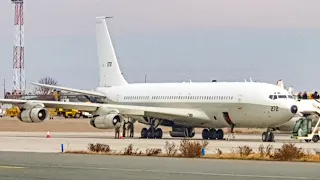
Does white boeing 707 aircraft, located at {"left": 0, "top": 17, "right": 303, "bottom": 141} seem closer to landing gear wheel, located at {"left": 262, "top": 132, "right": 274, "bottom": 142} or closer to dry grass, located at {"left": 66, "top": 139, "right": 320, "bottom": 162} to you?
landing gear wheel, located at {"left": 262, "top": 132, "right": 274, "bottom": 142}

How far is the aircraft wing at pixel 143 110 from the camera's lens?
171ft

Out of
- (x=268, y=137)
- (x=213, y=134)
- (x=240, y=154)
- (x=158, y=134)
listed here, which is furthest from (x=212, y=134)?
(x=240, y=154)

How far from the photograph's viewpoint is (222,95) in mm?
50844

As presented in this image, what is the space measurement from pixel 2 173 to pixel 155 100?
111 feet

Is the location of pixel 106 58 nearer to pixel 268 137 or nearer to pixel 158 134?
pixel 158 134

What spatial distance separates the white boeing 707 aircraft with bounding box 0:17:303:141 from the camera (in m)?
48.5

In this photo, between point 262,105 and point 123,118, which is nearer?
point 262,105

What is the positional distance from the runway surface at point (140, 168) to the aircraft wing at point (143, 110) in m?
22.2

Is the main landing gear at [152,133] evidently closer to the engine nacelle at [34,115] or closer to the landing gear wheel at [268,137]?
the engine nacelle at [34,115]

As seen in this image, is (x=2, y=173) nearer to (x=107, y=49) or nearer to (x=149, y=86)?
(x=149, y=86)

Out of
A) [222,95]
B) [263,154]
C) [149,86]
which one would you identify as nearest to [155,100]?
[149,86]

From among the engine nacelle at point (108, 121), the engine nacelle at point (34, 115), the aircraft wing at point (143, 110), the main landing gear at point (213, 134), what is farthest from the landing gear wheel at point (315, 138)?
the engine nacelle at point (34, 115)

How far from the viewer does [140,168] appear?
24203 millimetres

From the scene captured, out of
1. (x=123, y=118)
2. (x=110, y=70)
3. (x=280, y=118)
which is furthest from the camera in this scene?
(x=110, y=70)
